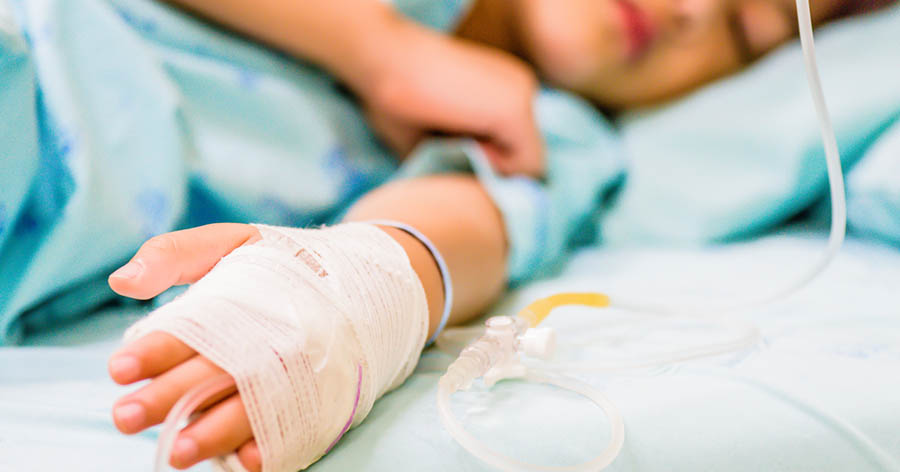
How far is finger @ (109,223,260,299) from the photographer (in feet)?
1.11

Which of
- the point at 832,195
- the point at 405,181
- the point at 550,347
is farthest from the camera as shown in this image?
the point at 405,181

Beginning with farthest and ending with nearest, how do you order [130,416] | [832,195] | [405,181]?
[405,181], [832,195], [130,416]

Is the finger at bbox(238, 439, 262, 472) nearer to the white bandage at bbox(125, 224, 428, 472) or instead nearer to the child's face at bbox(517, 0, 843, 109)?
the white bandage at bbox(125, 224, 428, 472)

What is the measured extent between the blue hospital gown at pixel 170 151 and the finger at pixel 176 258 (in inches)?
8.8

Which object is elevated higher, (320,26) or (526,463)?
(320,26)

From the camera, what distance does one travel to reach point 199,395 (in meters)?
0.31

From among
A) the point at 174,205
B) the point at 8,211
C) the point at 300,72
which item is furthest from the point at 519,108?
the point at 8,211

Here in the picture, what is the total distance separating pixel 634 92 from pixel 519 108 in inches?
11.9

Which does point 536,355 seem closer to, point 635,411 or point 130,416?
point 635,411

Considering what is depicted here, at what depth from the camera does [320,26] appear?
0.79 meters

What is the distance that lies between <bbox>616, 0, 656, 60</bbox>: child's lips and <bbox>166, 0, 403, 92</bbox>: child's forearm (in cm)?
36

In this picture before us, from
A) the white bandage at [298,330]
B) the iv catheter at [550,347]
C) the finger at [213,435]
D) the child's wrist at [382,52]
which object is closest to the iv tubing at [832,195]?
the iv catheter at [550,347]

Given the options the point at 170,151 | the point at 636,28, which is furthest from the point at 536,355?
the point at 636,28

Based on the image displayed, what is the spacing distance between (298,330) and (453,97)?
1.79 feet
